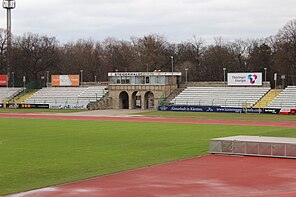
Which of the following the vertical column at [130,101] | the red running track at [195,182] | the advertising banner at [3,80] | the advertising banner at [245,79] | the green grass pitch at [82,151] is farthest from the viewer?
the advertising banner at [3,80]

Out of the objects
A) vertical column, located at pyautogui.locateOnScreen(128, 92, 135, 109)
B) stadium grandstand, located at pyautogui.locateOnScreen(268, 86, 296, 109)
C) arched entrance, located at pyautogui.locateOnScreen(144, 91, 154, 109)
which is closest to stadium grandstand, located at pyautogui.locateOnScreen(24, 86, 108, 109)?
vertical column, located at pyautogui.locateOnScreen(128, 92, 135, 109)

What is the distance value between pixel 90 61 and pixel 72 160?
369ft

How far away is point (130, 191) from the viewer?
21156 millimetres

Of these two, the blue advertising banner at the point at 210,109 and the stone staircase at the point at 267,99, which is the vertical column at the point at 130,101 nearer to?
the blue advertising banner at the point at 210,109

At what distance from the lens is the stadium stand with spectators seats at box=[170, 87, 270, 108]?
87.4 meters

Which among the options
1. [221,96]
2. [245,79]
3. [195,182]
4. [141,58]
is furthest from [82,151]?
[141,58]

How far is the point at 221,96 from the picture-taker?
299ft

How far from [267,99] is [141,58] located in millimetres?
56447

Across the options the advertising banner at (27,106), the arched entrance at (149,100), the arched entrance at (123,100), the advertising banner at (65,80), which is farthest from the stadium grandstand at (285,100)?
the advertising banner at (65,80)

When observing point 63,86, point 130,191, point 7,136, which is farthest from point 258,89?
point 130,191

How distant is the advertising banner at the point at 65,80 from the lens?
111 m

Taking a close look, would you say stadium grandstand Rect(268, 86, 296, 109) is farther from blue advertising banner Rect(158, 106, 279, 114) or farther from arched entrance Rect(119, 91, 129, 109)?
arched entrance Rect(119, 91, 129, 109)

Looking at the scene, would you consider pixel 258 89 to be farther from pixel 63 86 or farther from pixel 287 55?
pixel 63 86

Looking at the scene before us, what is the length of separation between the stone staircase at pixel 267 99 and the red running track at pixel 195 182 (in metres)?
55.2
